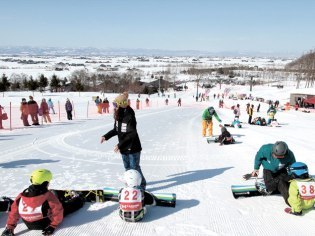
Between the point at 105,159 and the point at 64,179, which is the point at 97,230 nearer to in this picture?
the point at 64,179

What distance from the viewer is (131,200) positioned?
4492 millimetres

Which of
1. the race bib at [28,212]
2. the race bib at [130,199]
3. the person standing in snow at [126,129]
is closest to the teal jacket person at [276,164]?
the person standing in snow at [126,129]

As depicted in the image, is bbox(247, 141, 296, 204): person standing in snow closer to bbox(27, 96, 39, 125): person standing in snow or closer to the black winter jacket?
the black winter jacket

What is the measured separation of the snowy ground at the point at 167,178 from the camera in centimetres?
453

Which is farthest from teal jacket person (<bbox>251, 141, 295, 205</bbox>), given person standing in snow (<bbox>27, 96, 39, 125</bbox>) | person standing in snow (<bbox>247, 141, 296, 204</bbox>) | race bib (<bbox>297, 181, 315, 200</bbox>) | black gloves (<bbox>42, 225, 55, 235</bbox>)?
person standing in snow (<bbox>27, 96, 39, 125</bbox>)

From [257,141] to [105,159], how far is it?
5734 millimetres

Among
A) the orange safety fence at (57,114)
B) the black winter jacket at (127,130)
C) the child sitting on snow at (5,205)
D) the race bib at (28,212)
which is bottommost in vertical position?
the orange safety fence at (57,114)

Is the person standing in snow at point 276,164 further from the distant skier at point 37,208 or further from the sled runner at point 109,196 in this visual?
the distant skier at point 37,208

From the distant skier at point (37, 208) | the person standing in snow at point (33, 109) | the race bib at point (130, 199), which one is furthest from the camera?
the person standing in snow at point (33, 109)

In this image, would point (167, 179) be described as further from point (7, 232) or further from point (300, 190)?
point (7, 232)

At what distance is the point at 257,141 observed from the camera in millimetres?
11805

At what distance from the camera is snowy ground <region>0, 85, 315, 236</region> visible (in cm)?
453

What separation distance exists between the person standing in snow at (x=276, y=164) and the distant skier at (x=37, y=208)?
10.8 ft

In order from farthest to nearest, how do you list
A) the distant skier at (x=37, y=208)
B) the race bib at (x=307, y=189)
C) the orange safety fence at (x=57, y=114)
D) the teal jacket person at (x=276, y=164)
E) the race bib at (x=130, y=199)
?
the orange safety fence at (x=57, y=114), the teal jacket person at (x=276, y=164), the race bib at (x=307, y=189), the race bib at (x=130, y=199), the distant skier at (x=37, y=208)
